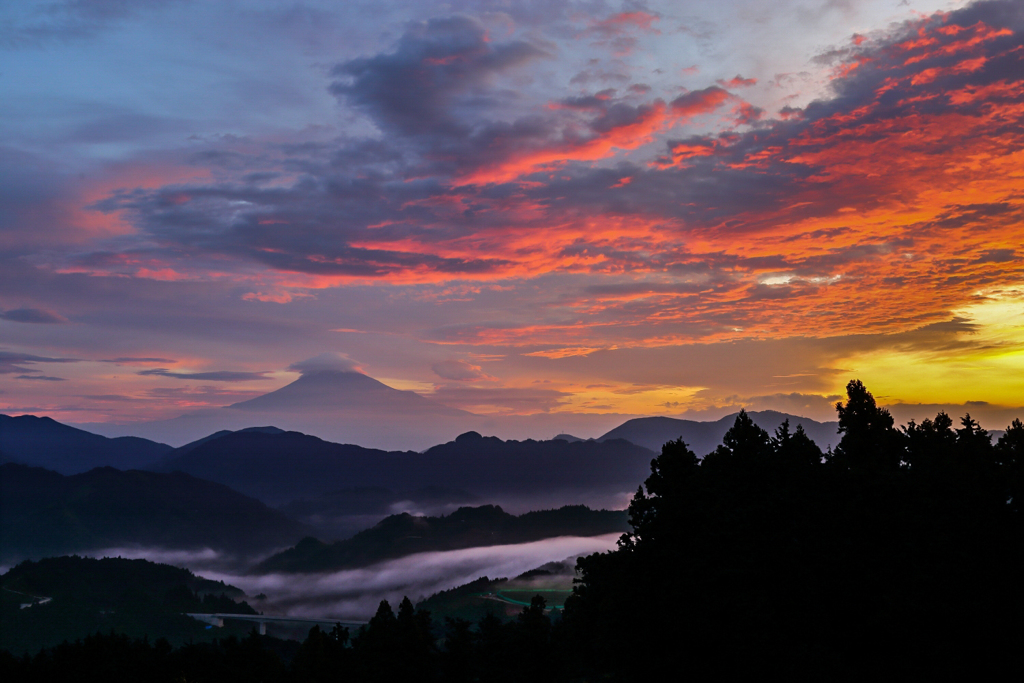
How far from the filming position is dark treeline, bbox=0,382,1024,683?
47.0 m

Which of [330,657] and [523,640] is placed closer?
[523,640]

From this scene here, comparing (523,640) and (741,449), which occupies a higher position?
(741,449)

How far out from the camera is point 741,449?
208ft

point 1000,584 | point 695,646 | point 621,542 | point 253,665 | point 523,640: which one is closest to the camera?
point 1000,584

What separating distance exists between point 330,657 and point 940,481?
210ft

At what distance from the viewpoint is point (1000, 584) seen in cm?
4744

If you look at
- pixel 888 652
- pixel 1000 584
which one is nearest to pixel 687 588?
pixel 888 652

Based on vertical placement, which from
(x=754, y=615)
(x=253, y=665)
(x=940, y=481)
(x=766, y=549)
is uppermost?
(x=940, y=481)

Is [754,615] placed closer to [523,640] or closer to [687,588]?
[687,588]

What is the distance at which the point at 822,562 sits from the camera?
51.9 m

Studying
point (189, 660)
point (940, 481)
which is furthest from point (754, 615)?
point (189, 660)

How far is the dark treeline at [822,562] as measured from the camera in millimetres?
47031

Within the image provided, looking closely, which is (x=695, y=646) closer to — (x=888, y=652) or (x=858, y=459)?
(x=888, y=652)

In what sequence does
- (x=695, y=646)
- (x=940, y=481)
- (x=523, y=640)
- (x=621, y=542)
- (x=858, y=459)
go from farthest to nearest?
(x=523, y=640) → (x=858, y=459) → (x=621, y=542) → (x=940, y=481) → (x=695, y=646)
